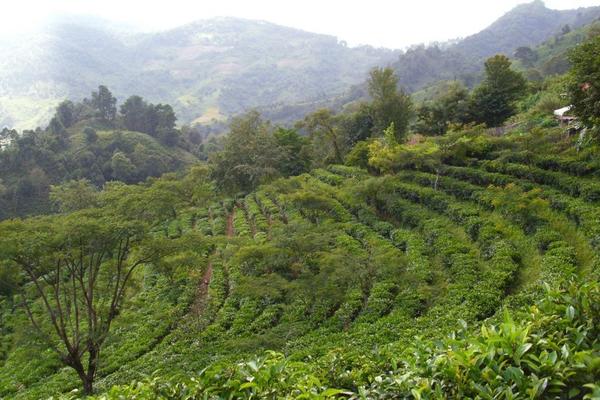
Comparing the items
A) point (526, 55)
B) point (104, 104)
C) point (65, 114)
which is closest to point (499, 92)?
point (65, 114)

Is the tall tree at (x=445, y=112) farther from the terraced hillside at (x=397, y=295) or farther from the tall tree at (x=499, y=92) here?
the terraced hillside at (x=397, y=295)

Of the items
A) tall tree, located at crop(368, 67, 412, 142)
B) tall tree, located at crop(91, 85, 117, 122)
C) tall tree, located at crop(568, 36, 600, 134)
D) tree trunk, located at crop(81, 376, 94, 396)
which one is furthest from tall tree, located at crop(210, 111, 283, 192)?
tall tree, located at crop(91, 85, 117, 122)

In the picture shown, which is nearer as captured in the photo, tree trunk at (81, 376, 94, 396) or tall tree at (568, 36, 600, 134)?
tree trunk at (81, 376, 94, 396)

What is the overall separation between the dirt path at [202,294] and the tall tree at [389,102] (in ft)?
79.2

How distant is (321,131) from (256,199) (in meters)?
13.6

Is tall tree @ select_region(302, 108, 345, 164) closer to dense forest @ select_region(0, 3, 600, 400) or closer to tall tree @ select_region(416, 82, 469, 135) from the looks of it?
tall tree @ select_region(416, 82, 469, 135)

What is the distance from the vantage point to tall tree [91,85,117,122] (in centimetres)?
10288

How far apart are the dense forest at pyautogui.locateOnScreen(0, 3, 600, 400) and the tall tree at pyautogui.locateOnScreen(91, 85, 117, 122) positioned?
77.0 meters

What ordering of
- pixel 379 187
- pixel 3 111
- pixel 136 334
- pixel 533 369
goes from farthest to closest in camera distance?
1. pixel 3 111
2. pixel 379 187
3. pixel 136 334
4. pixel 533 369

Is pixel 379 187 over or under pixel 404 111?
under

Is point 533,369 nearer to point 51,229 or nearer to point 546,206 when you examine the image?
point 51,229

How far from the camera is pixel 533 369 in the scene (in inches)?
129

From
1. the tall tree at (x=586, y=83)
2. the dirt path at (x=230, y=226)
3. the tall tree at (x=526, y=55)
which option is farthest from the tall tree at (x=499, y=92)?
the tall tree at (x=526, y=55)

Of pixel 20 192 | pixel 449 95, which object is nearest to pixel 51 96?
pixel 20 192
